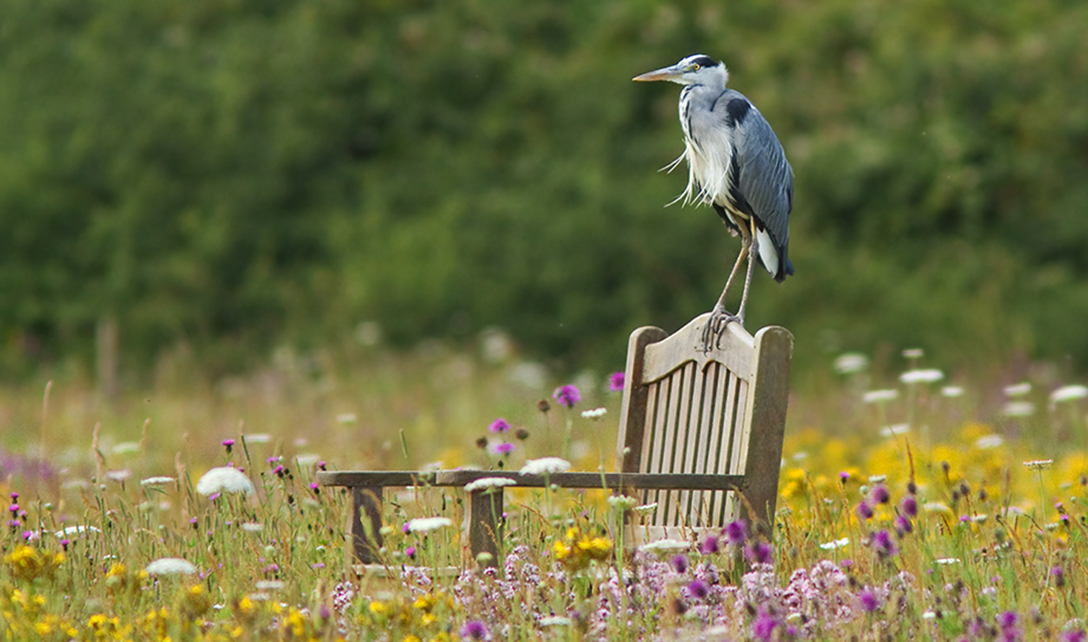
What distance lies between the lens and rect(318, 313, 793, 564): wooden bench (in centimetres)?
310

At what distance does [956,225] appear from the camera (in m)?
14.2

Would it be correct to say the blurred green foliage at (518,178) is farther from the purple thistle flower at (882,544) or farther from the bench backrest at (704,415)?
the purple thistle flower at (882,544)

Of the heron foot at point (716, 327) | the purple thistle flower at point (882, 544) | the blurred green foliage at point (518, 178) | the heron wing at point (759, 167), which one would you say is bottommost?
the purple thistle flower at point (882, 544)

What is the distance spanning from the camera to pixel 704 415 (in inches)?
140

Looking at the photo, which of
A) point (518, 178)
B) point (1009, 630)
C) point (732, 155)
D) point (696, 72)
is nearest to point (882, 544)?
point (1009, 630)

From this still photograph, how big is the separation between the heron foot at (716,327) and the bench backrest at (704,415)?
0.04ft

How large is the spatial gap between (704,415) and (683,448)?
16 cm

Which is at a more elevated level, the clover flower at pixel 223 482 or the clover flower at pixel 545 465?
the clover flower at pixel 545 465

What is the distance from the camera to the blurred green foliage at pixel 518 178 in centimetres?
1234

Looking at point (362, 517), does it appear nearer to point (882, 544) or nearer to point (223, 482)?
point (223, 482)

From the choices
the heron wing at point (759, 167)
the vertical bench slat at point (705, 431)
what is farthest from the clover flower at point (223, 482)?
the heron wing at point (759, 167)

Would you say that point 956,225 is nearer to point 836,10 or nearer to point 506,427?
point 836,10

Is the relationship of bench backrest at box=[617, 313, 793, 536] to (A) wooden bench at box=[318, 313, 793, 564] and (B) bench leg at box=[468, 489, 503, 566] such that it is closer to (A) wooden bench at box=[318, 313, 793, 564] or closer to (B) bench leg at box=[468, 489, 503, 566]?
(A) wooden bench at box=[318, 313, 793, 564]

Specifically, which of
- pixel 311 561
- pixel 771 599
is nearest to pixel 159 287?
pixel 311 561
